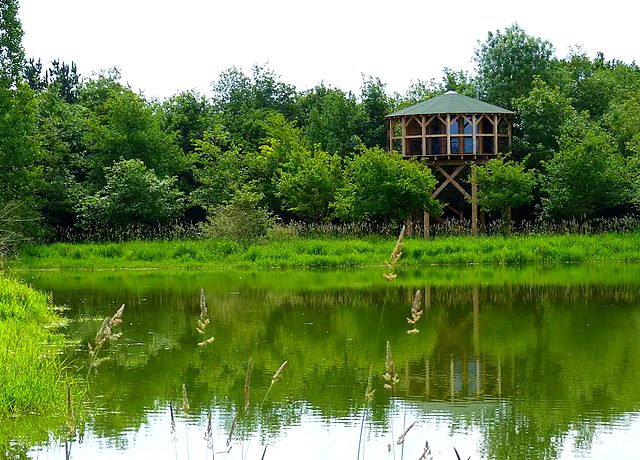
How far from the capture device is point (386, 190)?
1476 inches

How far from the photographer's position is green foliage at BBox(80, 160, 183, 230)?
37.9 metres

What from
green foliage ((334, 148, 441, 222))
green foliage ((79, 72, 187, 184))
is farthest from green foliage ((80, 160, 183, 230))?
green foliage ((334, 148, 441, 222))

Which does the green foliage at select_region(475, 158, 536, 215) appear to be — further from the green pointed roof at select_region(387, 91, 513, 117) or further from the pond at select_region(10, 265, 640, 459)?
the pond at select_region(10, 265, 640, 459)

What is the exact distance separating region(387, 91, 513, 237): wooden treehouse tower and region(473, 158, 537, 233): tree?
740mm

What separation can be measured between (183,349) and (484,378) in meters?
4.97

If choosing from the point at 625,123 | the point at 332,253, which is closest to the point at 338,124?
the point at 625,123

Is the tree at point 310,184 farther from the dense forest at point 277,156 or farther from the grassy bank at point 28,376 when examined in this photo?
the grassy bank at point 28,376

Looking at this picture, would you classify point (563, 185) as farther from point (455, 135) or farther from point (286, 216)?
point (286, 216)

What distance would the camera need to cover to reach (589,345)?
15258 mm

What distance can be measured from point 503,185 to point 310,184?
278 inches

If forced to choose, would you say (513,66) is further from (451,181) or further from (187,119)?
(187,119)

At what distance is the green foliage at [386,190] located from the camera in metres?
37.6

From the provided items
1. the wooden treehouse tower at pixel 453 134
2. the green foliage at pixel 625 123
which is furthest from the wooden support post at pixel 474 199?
the green foliage at pixel 625 123

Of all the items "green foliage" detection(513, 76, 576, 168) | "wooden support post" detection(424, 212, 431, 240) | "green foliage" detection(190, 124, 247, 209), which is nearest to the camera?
"wooden support post" detection(424, 212, 431, 240)
